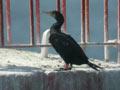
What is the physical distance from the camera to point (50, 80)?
482cm

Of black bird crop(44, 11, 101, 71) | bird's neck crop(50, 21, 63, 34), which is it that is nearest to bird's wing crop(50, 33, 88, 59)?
black bird crop(44, 11, 101, 71)

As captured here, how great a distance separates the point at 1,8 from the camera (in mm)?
7977

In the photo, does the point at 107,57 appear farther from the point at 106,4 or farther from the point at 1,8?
the point at 1,8

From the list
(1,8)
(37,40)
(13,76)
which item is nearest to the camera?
(13,76)

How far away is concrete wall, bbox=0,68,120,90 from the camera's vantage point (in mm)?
4746

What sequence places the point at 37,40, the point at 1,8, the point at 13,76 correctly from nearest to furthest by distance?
the point at 13,76 < the point at 1,8 < the point at 37,40

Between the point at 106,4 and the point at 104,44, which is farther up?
the point at 106,4

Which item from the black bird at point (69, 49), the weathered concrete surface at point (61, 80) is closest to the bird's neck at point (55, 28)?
the black bird at point (69, 49)

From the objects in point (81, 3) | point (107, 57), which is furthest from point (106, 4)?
point (107, 57)

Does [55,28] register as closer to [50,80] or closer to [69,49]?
[69,49]

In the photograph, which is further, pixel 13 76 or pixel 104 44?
pixel 104 44

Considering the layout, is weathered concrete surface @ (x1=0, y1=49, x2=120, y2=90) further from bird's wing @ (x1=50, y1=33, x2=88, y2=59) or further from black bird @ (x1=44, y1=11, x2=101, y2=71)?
bird's wing @ (x1=50, y1=33, x2=88, y2=59)

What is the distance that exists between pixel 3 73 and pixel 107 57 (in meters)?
4.41

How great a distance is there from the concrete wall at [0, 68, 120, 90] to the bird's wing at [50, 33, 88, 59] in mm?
342
